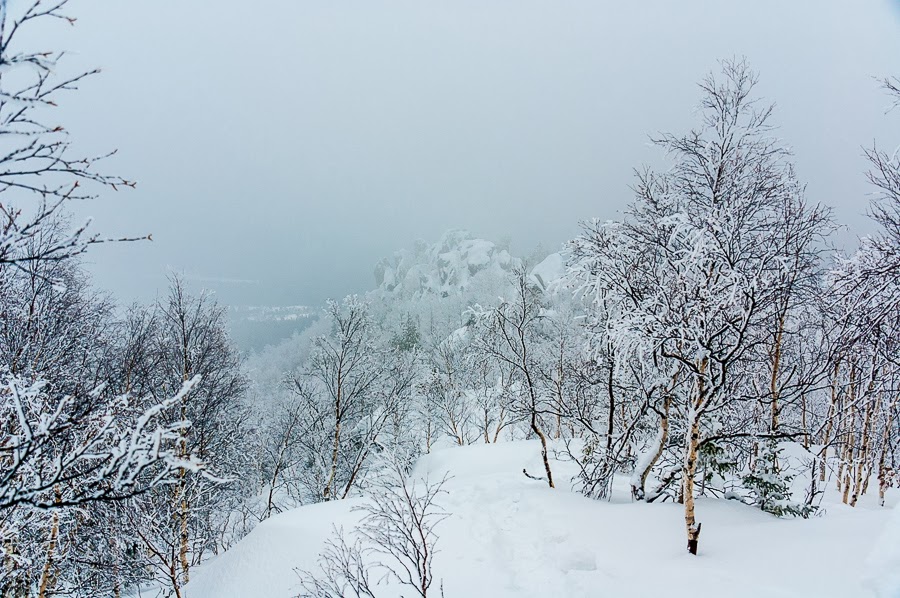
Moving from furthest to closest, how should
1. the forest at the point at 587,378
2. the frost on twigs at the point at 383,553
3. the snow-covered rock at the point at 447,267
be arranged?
the snow-covered rock at the point at 447,267 < the frost on twigs at the point at 383,553 < the forest at the point at 587,378

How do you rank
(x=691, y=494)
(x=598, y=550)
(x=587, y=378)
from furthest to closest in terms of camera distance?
(x=587, y=378)
(x=598, y=550)
(x=691, y=494)

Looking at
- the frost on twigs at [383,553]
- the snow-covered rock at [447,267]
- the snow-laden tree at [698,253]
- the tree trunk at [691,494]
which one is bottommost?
the frost on twigs at [383,553]

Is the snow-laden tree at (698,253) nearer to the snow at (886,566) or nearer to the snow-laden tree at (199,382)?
the snow at (886,566)

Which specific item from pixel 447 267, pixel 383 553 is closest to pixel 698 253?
pixel 383 553

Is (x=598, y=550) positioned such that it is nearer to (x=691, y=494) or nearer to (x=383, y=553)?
(x=691, y=494)

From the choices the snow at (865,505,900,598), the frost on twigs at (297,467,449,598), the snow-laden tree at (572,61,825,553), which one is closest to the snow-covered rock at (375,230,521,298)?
the snow-laden tree at (572,61,825,553)

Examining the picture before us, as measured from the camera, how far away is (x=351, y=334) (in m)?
14.0

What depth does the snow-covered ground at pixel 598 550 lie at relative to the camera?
4.39m

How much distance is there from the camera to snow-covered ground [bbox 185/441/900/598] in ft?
14.4

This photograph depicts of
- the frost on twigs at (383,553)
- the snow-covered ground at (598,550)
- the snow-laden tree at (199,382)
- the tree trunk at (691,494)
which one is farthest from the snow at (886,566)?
the snow-laden tree at (199,382)

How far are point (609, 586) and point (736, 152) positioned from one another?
23.0 feet

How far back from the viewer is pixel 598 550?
6000 mm

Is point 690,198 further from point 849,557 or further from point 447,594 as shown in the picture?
point 447,594

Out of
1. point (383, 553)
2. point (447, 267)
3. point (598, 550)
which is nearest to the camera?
point (598, 550)
